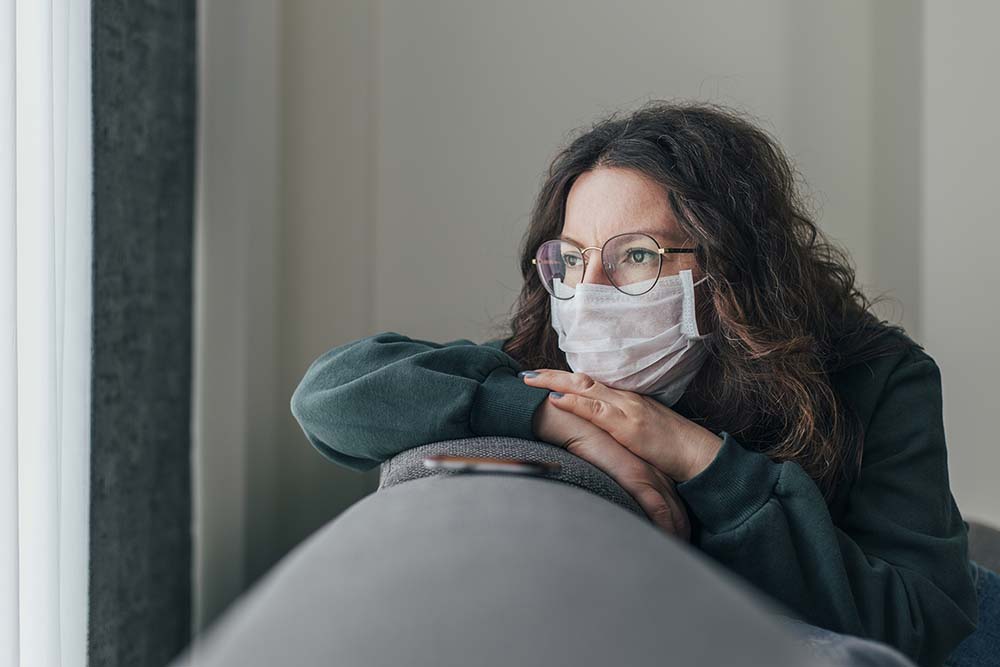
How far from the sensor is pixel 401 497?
0.66 metres

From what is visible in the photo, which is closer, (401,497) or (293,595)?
(293,595)

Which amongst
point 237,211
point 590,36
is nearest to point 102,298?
point 237,211

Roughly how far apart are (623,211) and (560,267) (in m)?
0.11

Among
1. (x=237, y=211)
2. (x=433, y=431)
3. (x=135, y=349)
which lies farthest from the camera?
(x=237, y=211)

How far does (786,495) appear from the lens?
3.24ft

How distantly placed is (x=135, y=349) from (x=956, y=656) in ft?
4.33

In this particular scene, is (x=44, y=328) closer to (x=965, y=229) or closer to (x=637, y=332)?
(x=637, y=332)

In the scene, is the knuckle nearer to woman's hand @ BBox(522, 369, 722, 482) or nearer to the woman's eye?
woman's hand @ BBox(522, 369, 722, 482)

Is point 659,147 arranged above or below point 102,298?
above

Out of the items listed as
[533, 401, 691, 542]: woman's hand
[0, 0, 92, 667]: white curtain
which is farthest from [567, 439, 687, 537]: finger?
[0, 0, 92, 667]: white curtain

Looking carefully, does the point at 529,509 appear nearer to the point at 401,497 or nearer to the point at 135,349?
the point at 401,497

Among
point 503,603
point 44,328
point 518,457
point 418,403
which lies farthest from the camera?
point 44,328

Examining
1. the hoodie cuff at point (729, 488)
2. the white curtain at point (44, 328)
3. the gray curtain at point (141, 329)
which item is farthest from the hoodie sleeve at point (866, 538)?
the gray curtain at point (141, 329)

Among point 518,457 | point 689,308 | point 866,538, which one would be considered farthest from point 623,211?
point 866,538
